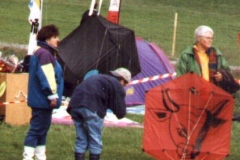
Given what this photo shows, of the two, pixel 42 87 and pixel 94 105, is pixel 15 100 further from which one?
pixel 94 105

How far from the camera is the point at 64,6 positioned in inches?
1545

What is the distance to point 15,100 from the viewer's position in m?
13.7

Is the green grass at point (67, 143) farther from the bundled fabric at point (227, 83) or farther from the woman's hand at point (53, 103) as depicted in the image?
the bundled fabric at point (227, 83)

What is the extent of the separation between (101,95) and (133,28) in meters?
22.5

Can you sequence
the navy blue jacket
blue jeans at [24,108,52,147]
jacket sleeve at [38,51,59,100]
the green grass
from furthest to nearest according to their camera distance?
the green grass < blue jeans at [24,108,52,147] < jacket sleeve at [38,51,59,100] < the navy blue jacket

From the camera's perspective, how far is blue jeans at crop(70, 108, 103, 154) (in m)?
10.4

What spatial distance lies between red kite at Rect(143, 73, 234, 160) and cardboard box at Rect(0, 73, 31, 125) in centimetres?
307

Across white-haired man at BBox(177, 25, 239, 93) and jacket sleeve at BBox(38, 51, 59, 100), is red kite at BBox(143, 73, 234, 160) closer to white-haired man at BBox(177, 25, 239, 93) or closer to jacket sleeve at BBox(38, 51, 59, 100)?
white-haired man at BBox(177, 25, 239, 93)

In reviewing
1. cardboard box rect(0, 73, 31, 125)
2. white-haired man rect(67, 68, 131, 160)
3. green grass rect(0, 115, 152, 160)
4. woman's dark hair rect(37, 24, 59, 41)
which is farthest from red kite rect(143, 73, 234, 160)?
cardboard box rect(0, 73, 31, 125)

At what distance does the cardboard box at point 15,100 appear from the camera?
13.6 metres

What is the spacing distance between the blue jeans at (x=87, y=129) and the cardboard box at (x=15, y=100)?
3.14 m

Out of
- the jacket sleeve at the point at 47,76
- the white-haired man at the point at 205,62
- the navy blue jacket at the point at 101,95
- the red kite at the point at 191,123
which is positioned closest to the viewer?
the navy blue jacket at the point at 101,95

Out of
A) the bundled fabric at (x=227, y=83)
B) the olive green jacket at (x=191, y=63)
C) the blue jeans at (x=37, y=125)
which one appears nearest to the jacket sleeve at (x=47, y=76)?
the blue jeans at (x=37, y=125)

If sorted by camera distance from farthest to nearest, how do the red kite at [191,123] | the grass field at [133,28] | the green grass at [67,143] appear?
the grass field at [133,28]
the green grass at [67,143]
the red kite at [191,123]
